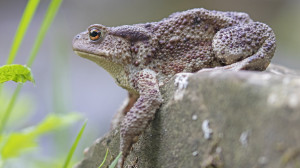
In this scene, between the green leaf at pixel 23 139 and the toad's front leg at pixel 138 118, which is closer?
the toad's front leg at pixel 138 118

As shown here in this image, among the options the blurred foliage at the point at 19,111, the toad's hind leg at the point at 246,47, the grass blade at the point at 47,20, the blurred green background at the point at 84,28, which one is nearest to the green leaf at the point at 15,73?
the grass blade at the point at 47,20

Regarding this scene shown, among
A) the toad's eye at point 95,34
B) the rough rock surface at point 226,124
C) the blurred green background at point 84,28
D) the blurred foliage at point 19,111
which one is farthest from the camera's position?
the blurred green background at point 84,28

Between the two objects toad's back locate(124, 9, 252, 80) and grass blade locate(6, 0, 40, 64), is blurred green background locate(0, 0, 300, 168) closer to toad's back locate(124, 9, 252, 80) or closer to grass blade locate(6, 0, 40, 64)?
grass blade locate(6, 0, 40, 64)

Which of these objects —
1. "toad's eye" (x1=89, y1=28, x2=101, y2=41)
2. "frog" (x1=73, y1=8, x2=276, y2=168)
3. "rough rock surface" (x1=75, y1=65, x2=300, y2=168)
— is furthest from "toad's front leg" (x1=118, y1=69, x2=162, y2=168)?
"toad's eye" (x1=89, y1=28, x2=101, y2=41)

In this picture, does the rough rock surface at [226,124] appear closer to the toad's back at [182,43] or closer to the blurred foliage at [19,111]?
the toad's back at [182,43]

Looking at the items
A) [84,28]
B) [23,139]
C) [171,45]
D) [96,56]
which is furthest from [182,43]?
[84,28]

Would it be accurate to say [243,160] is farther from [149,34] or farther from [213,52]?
[149,34]

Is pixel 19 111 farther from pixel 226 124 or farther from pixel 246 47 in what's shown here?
pixel 226 124

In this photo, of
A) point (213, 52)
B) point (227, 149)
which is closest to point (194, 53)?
point (213, 52)
